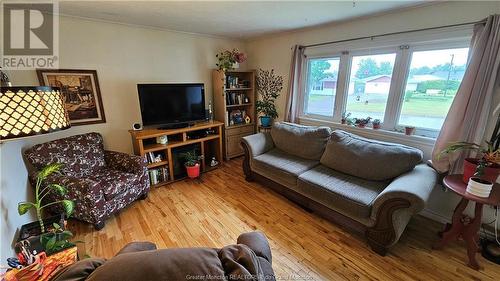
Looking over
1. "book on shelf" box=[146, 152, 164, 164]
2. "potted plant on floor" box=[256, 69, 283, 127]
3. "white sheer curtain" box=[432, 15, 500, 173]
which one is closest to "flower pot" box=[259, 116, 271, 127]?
"potted plant on floor" box=[256, 69, 283, 127]

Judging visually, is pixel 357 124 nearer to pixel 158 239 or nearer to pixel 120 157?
pixel 158 239

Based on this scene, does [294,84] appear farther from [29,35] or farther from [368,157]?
[29,35]

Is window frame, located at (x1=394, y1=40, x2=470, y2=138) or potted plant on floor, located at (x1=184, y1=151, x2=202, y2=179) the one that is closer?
window frame, located at (x1=394, y1=40, x2=470, y2=138)

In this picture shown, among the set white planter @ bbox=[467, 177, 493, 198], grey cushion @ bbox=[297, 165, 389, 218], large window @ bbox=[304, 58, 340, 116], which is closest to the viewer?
white planter @ bbox=[467, 177, 493, 198]

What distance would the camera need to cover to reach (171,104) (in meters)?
3.12

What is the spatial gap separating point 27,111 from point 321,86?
3.31 m

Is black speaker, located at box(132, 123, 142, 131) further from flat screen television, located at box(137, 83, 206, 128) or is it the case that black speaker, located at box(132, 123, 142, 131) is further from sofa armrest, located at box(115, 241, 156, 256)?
sofa armrest, located at box(115, 241, 156, 256)

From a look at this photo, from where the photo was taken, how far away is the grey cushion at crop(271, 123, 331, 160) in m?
2.73

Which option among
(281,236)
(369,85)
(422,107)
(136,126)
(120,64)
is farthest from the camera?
(136,126)

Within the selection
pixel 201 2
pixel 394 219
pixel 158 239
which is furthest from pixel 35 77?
pixel 394 219

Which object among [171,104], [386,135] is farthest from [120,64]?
[386,135]

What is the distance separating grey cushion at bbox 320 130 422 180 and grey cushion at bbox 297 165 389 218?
0.32ft

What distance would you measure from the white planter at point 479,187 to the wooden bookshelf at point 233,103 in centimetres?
309

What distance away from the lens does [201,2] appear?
6.81ft
